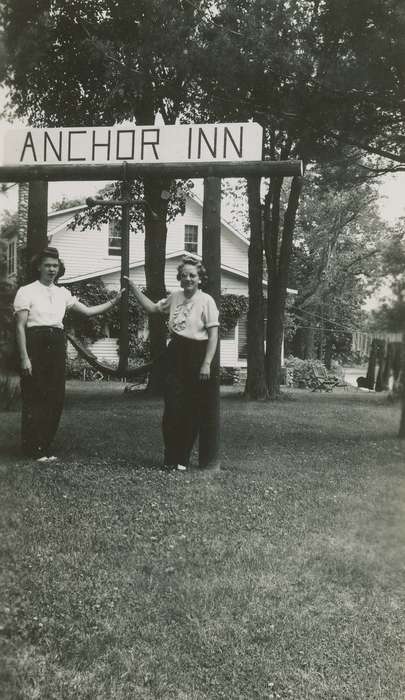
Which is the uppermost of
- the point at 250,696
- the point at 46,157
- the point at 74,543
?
the point at 46,157

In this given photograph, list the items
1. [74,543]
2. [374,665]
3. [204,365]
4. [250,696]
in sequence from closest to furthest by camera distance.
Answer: [250,696], [374,665], [74,543], [204,365]

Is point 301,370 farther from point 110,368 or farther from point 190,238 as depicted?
point 190,238

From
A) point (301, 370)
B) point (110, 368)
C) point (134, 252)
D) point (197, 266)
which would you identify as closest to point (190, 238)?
point (134, 252)

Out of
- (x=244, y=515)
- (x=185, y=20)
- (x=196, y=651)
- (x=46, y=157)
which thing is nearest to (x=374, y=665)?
(x=196, y=651)

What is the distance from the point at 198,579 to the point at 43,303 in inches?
83.3

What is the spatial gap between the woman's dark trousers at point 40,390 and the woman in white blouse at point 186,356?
685 mm

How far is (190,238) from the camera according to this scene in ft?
41.7

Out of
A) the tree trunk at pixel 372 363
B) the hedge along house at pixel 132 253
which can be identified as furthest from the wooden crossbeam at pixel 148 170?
the hedge along house at pixel 132 253

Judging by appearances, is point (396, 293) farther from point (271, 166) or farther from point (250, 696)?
point (250, 696)

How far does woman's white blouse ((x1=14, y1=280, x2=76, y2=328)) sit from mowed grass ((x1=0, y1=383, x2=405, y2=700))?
0.92 metres

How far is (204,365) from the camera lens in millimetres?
4352

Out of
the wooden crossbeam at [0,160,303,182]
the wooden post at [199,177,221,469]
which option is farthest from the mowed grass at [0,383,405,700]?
the wooden crossbeam at [0,160,303,182]

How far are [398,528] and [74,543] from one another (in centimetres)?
183

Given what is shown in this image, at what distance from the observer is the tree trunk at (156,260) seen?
14.3 ft
